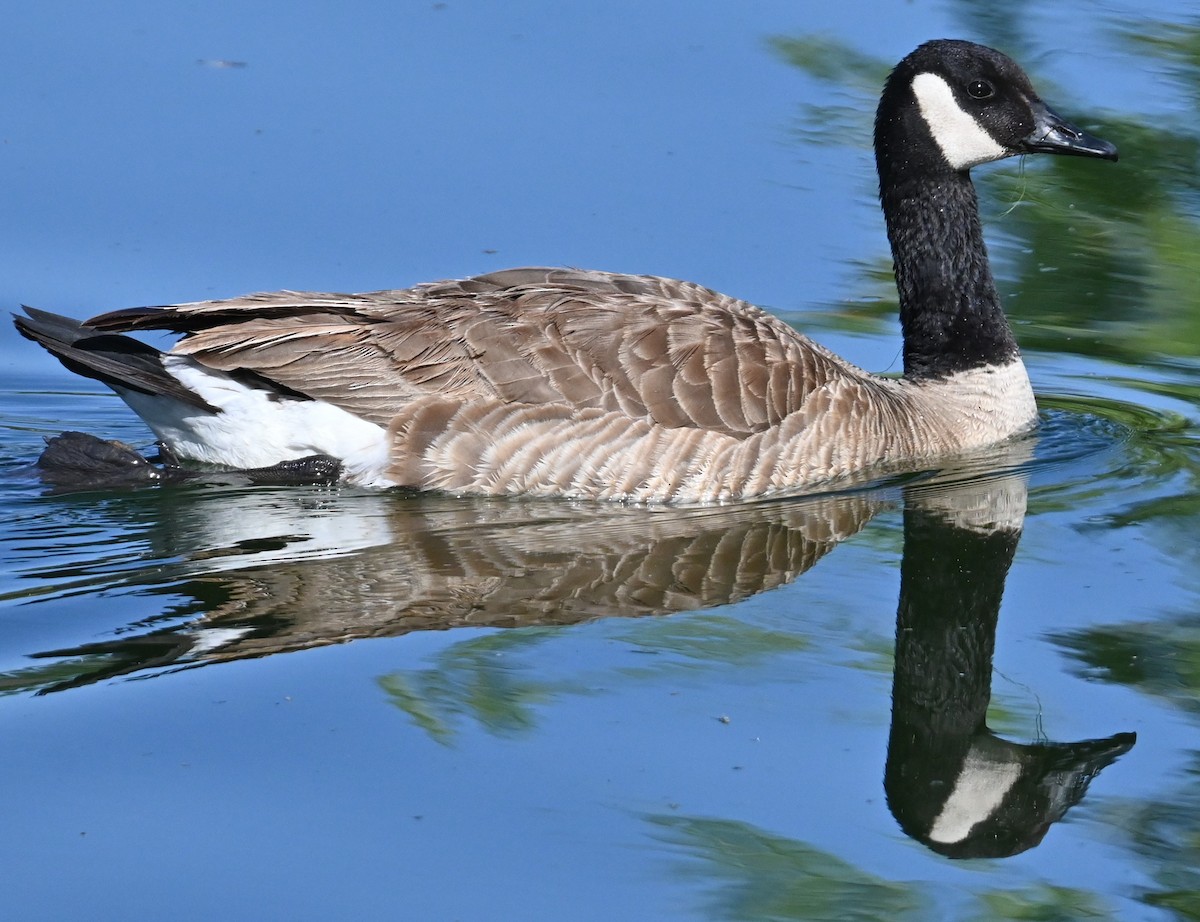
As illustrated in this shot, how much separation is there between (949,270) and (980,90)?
40.7 inches

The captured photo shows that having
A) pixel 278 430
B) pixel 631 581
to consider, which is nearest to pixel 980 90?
pixel 631 581

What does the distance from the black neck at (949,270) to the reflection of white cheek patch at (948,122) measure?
7.0 inches

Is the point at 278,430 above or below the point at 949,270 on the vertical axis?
below

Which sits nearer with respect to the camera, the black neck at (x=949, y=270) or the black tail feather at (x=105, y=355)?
the black tail feather at (x=105, y=355)

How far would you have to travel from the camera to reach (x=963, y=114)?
10.1 m

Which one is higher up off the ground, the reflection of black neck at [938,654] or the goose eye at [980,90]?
the goose eye at [980,90]

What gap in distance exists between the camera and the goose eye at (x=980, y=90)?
33.1 feet

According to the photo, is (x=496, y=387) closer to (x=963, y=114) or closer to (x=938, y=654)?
(x=938, y=654)

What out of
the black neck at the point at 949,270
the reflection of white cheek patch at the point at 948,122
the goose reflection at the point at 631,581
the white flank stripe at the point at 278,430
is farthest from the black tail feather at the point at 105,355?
the reflection of white cheek patch at the point at 948,122

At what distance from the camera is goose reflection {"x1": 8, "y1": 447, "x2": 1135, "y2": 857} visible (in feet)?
21.1

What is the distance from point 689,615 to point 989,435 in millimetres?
3298

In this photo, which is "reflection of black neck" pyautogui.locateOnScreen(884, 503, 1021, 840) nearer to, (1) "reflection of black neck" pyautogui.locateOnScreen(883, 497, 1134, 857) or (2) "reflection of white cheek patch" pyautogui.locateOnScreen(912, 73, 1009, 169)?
(1) "reflection of black neck" pyautogui.locateOnScreen(883, 497, 1134, 857)

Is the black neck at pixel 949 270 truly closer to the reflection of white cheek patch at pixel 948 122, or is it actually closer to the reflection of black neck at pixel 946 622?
the reflection of white cheek patch at pixel 948 122

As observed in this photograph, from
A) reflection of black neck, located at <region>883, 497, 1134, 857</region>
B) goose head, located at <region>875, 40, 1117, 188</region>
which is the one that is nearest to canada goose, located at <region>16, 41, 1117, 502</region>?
reflection of black neck, located at <region>883, 497, 1134, 857</region>
